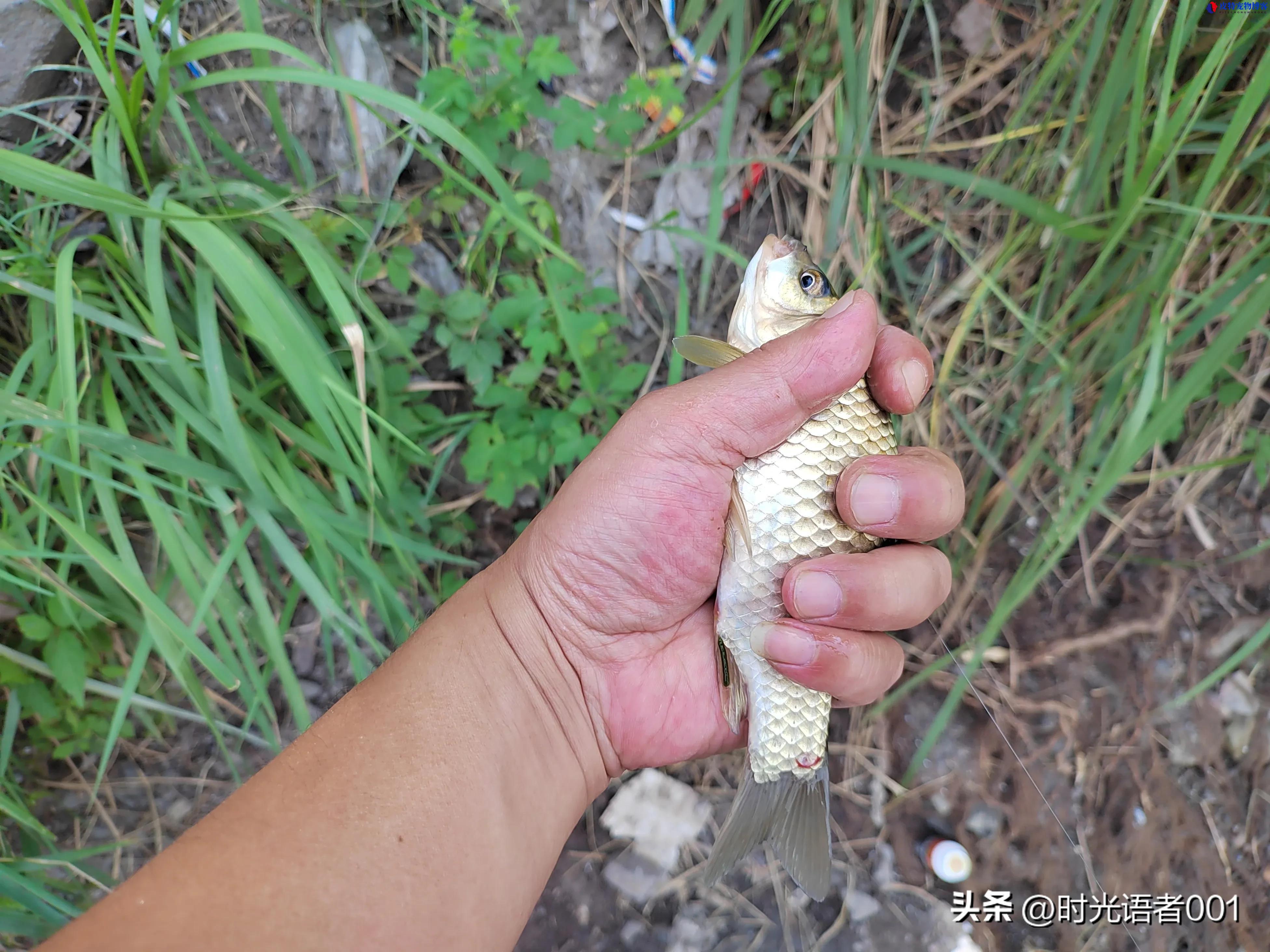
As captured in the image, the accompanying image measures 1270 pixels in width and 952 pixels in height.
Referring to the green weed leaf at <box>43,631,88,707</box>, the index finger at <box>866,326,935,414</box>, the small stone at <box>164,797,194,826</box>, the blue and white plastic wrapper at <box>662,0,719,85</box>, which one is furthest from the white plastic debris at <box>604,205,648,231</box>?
the small stone at <box>164,797,194,826</box>

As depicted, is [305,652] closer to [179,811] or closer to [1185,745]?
[179,811]

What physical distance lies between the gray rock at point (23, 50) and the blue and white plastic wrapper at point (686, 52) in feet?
5.28

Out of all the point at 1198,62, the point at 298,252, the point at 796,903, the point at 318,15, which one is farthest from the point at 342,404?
the point at 1198,62

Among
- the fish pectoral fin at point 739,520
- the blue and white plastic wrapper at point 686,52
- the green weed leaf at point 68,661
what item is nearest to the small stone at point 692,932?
the fish pectoral fin at point 739,520

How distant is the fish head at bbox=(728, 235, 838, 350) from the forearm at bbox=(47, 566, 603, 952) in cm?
85

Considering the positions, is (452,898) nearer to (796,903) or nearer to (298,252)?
(796,903)

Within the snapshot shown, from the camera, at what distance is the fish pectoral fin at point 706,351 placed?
54.1 inches

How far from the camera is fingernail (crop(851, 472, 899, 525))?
1.33 meters

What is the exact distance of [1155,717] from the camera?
209cm

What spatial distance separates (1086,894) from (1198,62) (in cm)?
238

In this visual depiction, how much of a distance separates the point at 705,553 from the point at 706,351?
0.47m

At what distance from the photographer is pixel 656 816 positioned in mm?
2078

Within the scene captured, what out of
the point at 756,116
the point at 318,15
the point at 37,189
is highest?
the point at 318,15

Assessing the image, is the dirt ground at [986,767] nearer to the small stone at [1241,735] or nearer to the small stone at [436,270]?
the small stone at [1241,735]
